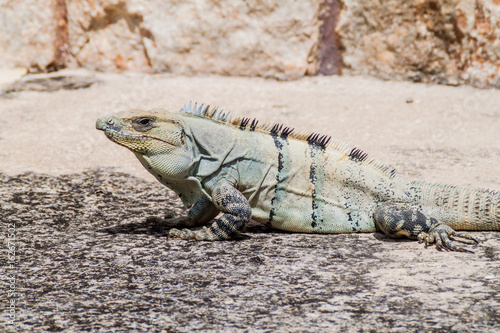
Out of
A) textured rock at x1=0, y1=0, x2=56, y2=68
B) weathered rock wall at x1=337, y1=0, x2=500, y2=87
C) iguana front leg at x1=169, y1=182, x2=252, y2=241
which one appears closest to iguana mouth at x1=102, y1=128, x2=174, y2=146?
iguana front leg at x1=169, y1=182, x2=252, y2=241

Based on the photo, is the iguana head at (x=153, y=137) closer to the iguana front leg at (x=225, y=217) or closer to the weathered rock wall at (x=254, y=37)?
the iguana front leg at (x=225, y=217)

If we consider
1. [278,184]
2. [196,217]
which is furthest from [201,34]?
[278,184]

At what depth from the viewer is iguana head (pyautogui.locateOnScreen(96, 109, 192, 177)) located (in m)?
4.90

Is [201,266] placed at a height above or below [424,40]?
below

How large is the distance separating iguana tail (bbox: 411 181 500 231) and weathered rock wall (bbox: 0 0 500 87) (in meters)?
5.43

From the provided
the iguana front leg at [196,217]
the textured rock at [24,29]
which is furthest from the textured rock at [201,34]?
the iguana front leg at [196,217]

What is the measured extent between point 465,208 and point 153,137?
2.51m

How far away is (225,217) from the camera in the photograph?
4.91 metres

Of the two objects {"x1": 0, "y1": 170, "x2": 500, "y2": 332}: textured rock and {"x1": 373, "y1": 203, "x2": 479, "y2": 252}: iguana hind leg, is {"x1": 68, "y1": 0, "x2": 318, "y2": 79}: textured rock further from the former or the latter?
{"x1": 373, "y1": 203, "x2": 479, "y2": 252}: iguana hind leg

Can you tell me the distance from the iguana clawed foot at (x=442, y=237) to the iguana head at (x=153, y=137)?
74.8 inches

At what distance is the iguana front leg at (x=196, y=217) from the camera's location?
5.33 metres

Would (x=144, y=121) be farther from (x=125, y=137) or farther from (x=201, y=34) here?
(x=201, y=34)

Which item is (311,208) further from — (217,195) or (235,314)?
(235,314)

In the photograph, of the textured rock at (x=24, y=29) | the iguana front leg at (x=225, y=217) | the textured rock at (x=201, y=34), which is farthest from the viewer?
the textured rock at (x=24, y=29)
